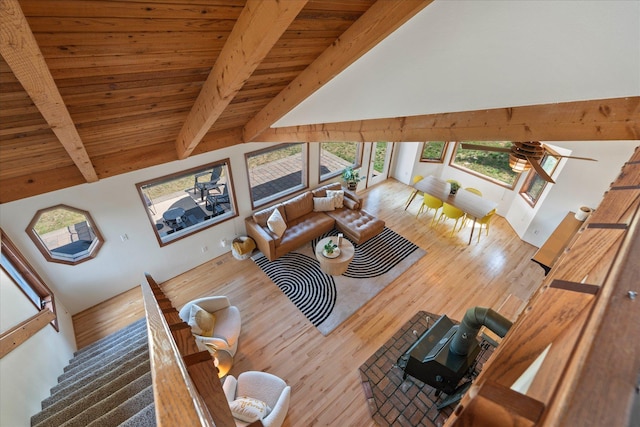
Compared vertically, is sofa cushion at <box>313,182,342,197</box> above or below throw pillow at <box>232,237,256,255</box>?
above

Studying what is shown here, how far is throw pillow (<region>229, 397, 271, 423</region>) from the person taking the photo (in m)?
2.53

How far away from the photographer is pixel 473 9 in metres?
1.09

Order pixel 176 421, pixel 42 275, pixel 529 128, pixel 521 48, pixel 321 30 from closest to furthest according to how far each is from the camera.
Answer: pixel 176 421, pixel 521 48, pixel 529 128, pixel 321 30, pixel 42 275

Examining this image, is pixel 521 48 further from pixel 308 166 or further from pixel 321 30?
pixel 308 166

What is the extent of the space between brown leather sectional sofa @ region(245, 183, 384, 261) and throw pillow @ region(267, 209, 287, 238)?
91 mm

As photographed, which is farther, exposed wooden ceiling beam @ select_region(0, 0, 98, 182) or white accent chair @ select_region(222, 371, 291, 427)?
white accent chair @ select_region(222, 371, 291, 427)

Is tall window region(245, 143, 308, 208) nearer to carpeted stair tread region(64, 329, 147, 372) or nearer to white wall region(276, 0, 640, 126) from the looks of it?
carpeted stair tread region(64, 329, 147, 372)

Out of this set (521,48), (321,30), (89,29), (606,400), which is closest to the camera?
(606,400)

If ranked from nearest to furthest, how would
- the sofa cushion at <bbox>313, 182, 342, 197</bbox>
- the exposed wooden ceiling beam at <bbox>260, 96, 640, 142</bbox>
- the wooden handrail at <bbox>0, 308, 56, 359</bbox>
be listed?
the exposed wooden ceiling beam at <bbox>260, 96, 640, 142</bbox>, the wooden handrail at <bbox>0, 308, 56, 359</bbox>, the sofa cushion at <bbox>313, 182, 342, 197</bbox>

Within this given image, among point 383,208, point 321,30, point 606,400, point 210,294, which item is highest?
point 321,30

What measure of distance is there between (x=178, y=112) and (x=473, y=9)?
2492 millimetres

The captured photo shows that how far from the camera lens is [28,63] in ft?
3.78

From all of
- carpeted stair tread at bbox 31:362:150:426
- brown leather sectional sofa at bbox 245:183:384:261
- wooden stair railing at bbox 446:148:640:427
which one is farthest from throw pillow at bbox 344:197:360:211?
wooden stair railing at bbox 446:148:640:427

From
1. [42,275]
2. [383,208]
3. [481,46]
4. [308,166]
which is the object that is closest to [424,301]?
[383,208]
